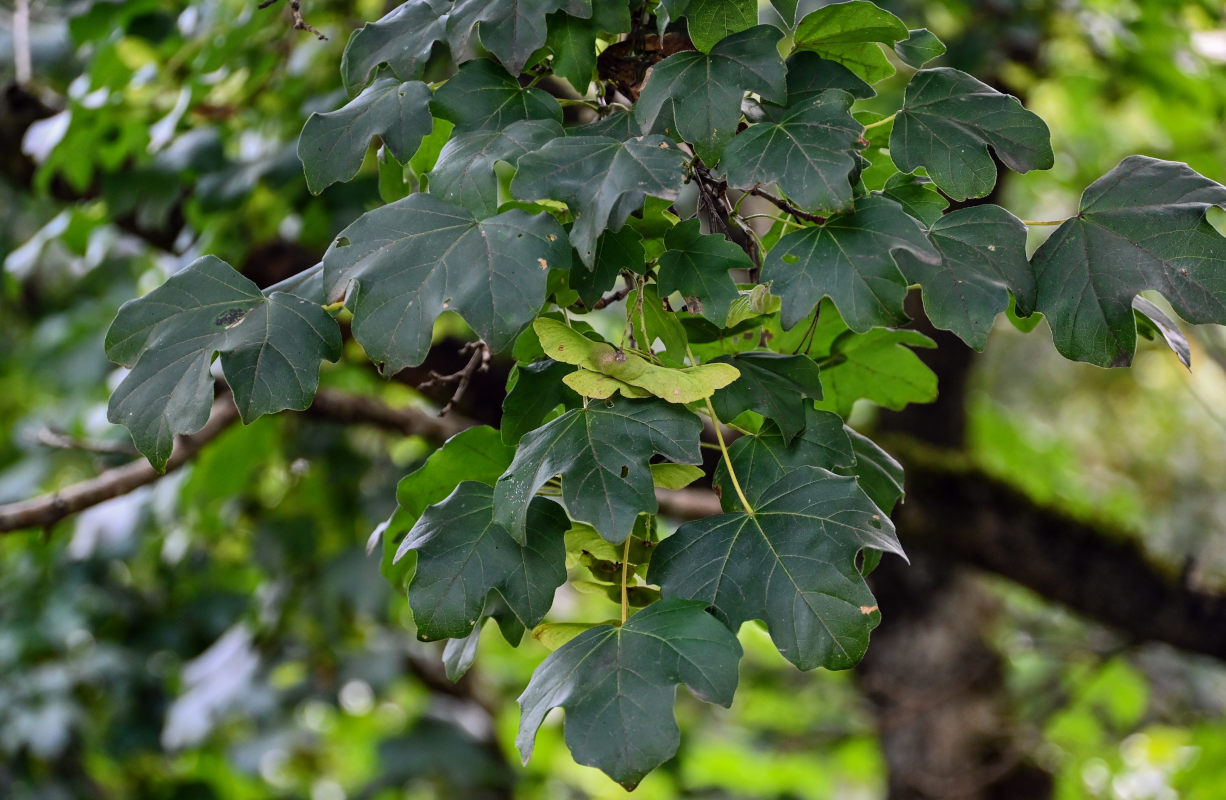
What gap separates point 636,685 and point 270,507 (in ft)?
7.03

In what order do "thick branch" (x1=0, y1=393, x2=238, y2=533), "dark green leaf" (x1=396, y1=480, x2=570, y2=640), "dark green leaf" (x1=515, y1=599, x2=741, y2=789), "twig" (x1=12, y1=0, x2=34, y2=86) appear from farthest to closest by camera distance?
"twig" (x1=12, y1=0, x2=34, y2=86) → "thick branch" (x1=0, y1=393, x2=238, y2=533) → "dark green leaf" (x1=396, y1=480, x2=570, y2=640) → "dark green leaf" (x1=515, y1=599, x2=741, y2=789)

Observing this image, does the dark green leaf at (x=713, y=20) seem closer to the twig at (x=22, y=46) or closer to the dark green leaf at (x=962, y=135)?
the dark green leaf at (x=962, y=135)

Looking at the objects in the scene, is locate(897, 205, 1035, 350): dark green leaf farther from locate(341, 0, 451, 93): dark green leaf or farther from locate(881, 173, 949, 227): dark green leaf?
locate(341, 0, 451, 93): dark green leaf

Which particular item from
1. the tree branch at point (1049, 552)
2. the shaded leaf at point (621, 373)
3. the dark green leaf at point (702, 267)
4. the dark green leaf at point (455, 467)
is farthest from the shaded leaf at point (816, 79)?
the tree branch at point (1049, 552)

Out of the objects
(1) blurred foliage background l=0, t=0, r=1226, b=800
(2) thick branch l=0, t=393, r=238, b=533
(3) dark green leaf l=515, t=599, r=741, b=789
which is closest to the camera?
(3) dark green leaf l=515, t=599, r=741, b=789

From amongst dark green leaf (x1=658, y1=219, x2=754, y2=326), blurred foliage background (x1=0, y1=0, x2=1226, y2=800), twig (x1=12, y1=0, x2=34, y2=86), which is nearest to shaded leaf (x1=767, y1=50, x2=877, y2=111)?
dark green leaf (x1=658, y1=219, x2=754, y2=326)

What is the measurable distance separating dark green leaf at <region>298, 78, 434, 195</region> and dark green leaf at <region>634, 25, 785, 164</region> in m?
0.18

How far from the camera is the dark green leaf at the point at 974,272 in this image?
698mm

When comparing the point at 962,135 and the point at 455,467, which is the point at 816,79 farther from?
the point at 455,467

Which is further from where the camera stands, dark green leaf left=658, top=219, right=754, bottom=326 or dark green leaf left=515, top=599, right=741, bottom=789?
dark green leaf left=658, top=219, right=754, bottom=326

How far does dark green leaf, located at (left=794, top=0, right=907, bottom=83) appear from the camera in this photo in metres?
0.77

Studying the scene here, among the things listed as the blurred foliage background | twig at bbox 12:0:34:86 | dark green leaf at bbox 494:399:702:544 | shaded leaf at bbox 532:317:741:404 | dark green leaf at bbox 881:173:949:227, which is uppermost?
dark green leaf at bbox 881:173:949:227

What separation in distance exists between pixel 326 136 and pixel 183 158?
3.52ft

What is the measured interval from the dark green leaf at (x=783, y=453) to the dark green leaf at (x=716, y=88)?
207 millimetres
